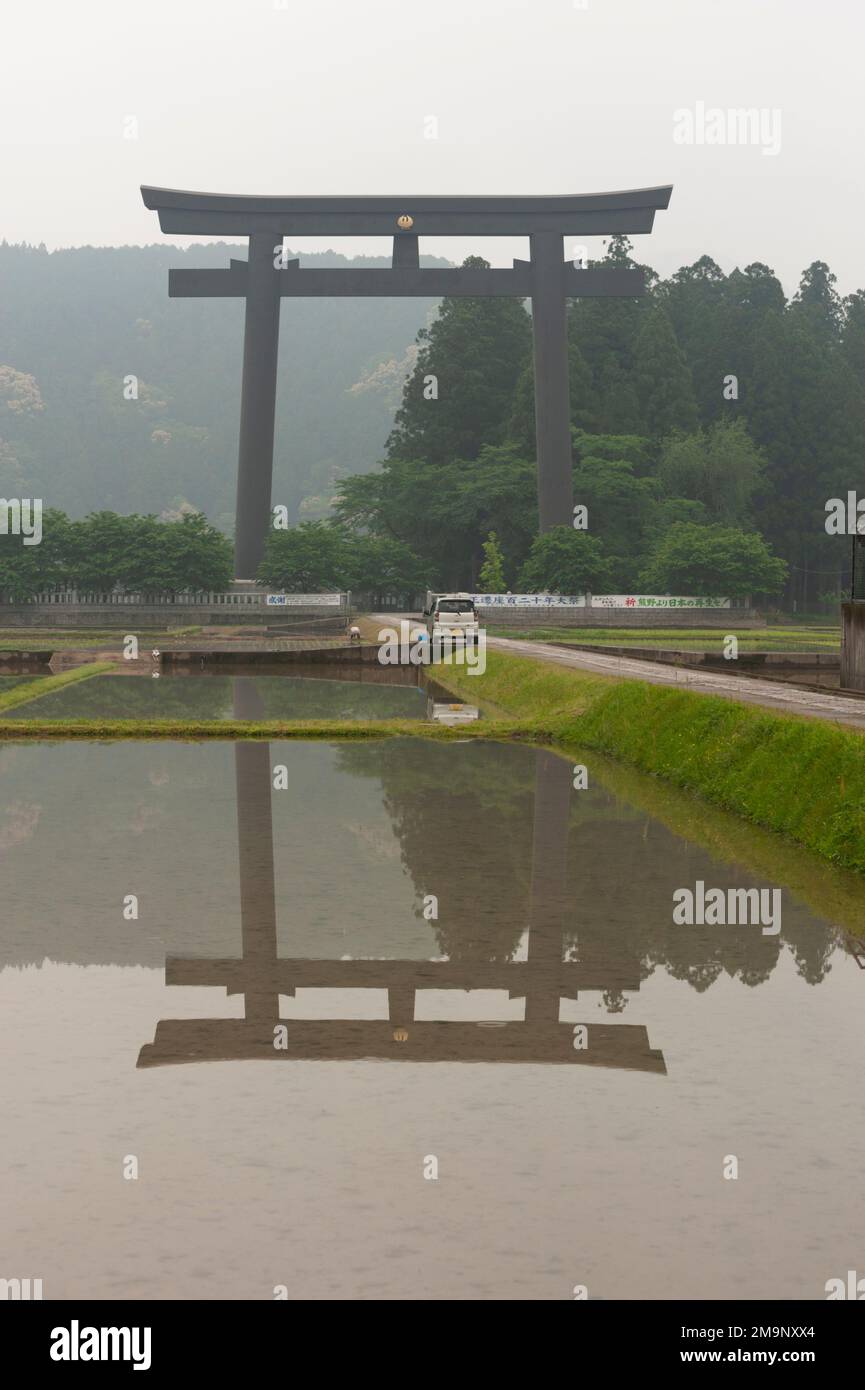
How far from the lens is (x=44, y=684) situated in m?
32.3

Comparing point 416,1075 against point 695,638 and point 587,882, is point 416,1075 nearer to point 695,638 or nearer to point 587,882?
point 587,882

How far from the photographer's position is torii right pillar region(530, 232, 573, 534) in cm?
6475

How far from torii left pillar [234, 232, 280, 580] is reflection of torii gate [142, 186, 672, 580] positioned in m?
0.04

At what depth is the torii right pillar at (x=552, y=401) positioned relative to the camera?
212 feet

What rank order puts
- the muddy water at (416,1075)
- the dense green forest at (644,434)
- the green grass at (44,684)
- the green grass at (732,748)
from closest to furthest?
the muddy water at (416,1075)
the green grass at (732,748)
the green grass at (44,684)
the dense green forest at (644,434)

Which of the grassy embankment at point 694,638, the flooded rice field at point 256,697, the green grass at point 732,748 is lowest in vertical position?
the flooded rice field at point 256,697

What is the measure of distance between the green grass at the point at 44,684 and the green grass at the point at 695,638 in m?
13.1

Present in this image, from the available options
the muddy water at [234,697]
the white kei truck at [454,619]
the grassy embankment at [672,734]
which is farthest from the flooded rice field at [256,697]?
the white kei truck at [454,619]

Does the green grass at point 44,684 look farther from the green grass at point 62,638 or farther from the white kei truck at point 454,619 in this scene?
the white kei truck at point 454,619

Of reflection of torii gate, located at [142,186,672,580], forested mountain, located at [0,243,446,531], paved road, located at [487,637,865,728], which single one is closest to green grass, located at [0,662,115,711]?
paved road, located at [487,637,865,728]

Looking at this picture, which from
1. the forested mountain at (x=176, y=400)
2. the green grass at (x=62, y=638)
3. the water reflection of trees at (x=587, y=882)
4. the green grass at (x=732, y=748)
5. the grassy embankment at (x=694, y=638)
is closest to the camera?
the water reflection of trees at (x=587, y=882)

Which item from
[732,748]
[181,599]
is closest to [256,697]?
[732,748]

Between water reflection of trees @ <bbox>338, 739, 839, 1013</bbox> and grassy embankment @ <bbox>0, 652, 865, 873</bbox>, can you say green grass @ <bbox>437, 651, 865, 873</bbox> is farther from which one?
water reflection of trees @ <bbox>338, 739, 839, 1013</bbox>
